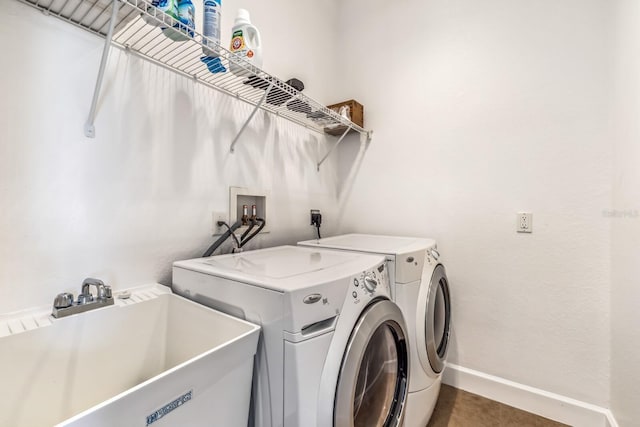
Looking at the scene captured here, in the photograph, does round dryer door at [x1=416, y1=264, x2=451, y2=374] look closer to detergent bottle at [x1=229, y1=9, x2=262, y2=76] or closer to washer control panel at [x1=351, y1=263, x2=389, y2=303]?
washer control panel at [x1=351, y1=263, x2=389, y2=303]

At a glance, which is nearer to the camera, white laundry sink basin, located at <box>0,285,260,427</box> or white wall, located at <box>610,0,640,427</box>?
white laundry sink basin, located at <box>0,285,260,427</box>

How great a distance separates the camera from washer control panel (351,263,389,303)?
86cm

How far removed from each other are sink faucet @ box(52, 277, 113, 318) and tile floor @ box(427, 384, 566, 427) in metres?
1.59

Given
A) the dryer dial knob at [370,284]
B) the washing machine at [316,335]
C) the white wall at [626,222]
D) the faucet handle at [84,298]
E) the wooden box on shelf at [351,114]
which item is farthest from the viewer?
the wooden box on shelf at [351,114]

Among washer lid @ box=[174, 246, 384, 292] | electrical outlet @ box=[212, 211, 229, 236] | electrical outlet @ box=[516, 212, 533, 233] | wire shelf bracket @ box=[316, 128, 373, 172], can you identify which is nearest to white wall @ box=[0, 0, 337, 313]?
electrical outlet @ box=[212, 211, 229, 236]

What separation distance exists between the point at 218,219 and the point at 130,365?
2.18ft

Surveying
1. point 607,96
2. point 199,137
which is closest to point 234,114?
point 199,137

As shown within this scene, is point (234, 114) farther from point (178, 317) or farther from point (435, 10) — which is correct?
point (435, 10)

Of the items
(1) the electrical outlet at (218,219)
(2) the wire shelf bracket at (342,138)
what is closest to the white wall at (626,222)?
(2) the wire shelf bracket at (342,138)

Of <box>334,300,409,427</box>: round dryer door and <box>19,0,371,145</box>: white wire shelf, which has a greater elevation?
<box>19,0,371,145</box>: white wire shelf

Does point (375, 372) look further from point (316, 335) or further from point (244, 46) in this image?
point (244, 46)

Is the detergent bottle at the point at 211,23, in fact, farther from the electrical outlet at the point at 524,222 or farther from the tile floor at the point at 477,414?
the tile floor at the point at 477,414

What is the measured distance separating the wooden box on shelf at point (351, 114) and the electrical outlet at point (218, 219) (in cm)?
110

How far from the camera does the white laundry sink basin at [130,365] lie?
533 millimetres
